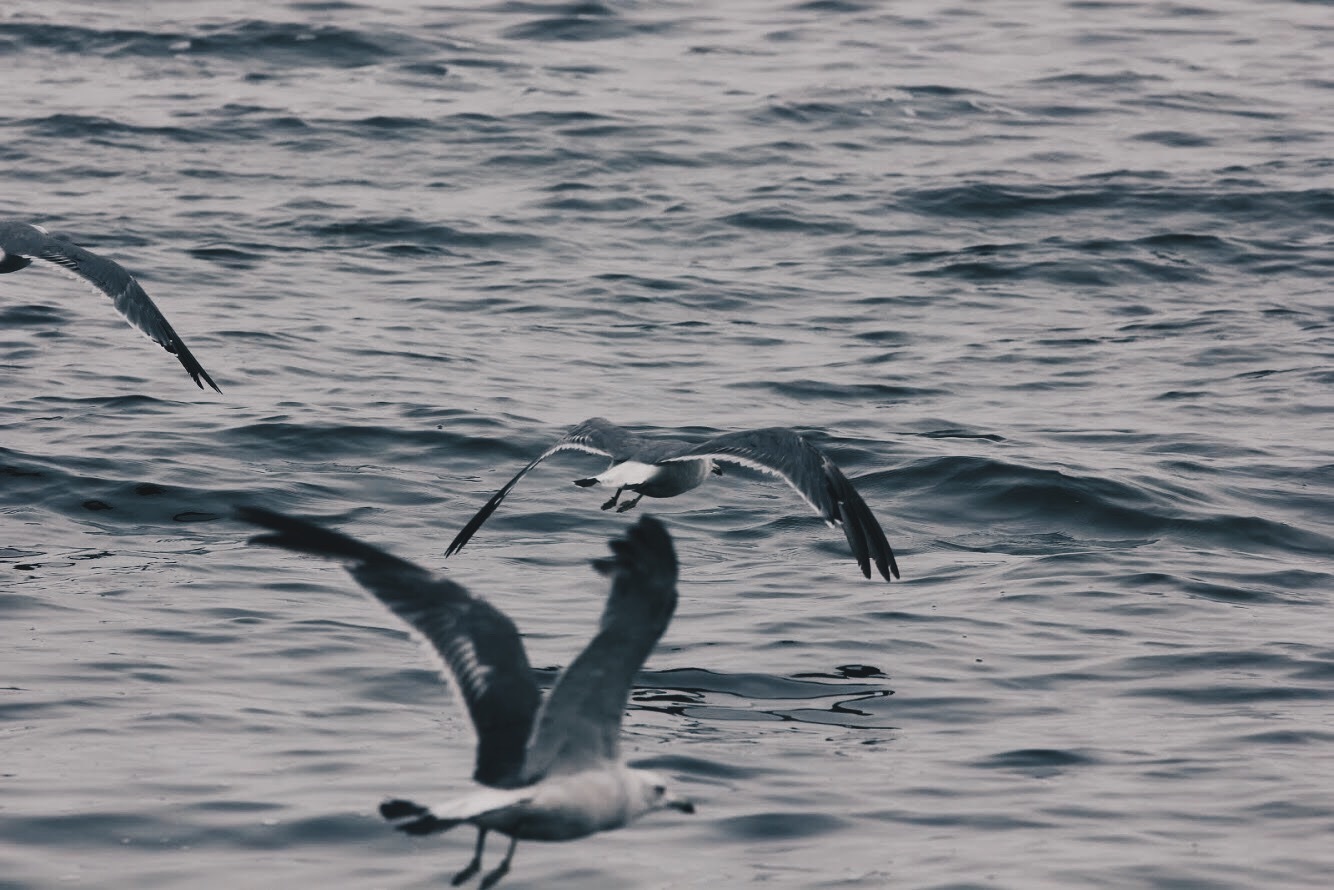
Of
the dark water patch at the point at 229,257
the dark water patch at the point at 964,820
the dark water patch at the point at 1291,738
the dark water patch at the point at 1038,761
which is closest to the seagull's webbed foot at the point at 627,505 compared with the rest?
the dark water patch at the point at 1038,761

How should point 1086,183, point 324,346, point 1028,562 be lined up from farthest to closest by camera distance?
point 1086,183 → point 324,346 → point 1028,562

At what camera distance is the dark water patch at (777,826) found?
8.66m

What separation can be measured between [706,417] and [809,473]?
13.2ft

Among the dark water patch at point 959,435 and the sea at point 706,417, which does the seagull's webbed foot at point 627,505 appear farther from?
the dark water patch at point 959,435

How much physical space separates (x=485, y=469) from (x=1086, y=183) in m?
10.3

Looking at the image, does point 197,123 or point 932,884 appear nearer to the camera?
point 932,884

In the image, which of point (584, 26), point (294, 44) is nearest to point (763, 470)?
point (294, 44)

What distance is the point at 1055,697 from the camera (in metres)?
10.4

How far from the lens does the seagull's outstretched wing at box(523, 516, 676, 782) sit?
5973 millimetres

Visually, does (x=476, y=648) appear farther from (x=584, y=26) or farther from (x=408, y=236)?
(x=584, y=26)

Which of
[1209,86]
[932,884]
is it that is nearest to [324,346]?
[932,884]

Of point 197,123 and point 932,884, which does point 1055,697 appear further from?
point 197,123

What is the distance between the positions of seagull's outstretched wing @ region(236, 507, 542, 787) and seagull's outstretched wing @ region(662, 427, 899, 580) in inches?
172

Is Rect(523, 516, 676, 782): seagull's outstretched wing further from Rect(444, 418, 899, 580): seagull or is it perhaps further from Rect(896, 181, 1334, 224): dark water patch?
Rect(896, 181, 1334, 224): dark water patch
